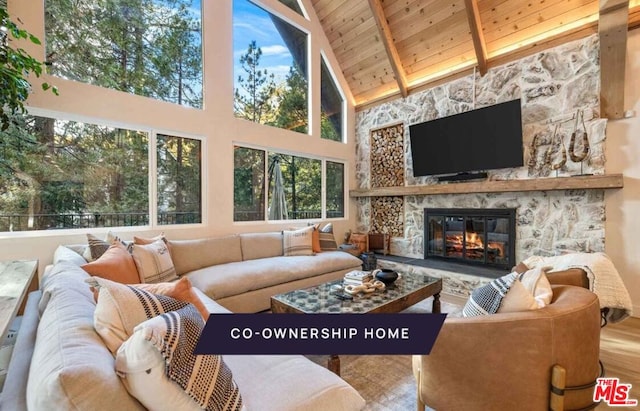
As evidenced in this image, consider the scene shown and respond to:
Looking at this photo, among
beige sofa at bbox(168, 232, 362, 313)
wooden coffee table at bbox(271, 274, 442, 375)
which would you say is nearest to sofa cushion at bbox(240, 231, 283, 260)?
beige sofa at bbox(168, 232, 362, 313)

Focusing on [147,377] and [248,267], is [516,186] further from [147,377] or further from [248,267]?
[147,377]

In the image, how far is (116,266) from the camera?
86.3 inches

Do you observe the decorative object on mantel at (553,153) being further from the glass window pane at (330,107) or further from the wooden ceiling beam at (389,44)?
the glass window pane at (330,107)

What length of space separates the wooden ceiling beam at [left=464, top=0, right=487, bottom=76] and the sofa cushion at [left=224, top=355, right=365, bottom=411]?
422 cm

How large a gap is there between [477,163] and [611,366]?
8.12 ft

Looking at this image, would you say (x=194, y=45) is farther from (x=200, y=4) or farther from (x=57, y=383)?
(x=57, y=383)

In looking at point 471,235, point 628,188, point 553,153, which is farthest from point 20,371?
point 628,188

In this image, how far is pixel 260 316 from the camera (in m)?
1.20

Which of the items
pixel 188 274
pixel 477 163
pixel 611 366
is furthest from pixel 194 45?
pixel 611 366

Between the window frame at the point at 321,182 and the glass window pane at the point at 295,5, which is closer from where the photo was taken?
the window frame at the point at 321,182

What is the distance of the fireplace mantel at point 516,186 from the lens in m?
2.93

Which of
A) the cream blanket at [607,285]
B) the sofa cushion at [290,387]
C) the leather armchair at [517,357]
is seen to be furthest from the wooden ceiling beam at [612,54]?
the sofa cushion at [290,387]

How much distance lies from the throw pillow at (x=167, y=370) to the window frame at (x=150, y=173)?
278 centimetres

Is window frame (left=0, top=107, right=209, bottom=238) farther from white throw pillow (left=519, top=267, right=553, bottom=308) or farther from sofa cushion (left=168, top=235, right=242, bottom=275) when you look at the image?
white throw pillow (left=519, top=267, right=553, bottom=308)
